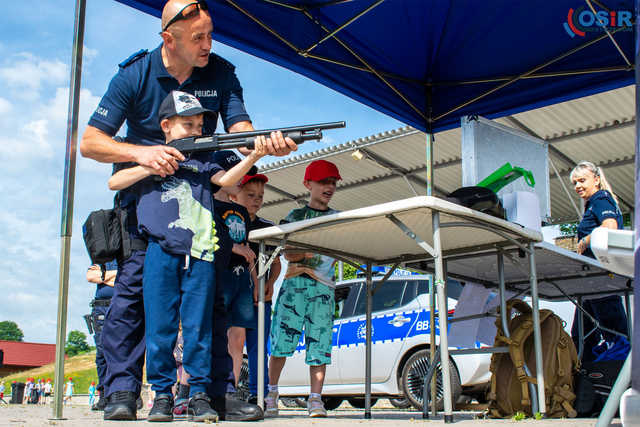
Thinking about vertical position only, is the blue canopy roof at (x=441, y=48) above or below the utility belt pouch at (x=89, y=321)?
above

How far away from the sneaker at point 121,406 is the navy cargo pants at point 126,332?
0.03 meters

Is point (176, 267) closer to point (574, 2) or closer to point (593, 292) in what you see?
point (574, 2)

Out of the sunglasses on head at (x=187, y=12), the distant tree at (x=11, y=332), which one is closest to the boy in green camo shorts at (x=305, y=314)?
the sunglasses on head at (x=187, y=12)

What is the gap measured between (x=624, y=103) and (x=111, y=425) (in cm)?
778

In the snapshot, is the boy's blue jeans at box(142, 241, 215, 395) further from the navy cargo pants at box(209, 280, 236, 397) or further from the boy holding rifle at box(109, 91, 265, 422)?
the navy cargo pants at box(209, 280, 236, 397)

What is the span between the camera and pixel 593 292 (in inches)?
224

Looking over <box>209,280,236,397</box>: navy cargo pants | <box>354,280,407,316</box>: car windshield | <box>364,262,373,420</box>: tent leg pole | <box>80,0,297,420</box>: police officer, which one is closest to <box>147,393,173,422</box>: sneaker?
<box>80,0,297,420</box>: police officer

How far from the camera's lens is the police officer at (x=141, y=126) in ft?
9.03

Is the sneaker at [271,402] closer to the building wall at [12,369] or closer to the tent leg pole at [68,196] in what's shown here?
the tent leg pole at [68,196]

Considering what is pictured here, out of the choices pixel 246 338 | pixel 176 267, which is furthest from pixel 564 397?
pixel 176 267

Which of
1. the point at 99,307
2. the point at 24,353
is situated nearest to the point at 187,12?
the point at 99,307

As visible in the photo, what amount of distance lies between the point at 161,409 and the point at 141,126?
1.30 m

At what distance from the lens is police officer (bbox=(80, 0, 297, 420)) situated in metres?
2.75

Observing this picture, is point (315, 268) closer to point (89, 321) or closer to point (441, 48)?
point (441, 48)
